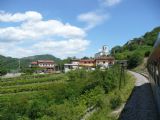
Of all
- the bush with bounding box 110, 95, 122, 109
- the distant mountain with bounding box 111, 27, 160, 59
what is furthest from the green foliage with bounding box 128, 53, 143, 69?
the bush with bounding box 110, 95, 122, 109

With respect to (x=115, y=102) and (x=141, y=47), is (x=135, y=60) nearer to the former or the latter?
(x=141, y=47)

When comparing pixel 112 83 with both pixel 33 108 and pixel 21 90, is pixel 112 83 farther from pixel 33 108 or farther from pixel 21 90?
pixel 21 90

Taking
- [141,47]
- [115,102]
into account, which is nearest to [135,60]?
[141,47]

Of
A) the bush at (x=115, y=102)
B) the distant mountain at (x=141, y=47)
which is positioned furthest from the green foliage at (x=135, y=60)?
the bush at (x=115, y=102)

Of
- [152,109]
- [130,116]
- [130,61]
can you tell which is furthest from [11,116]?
[130,61]

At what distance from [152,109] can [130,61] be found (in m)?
71.8

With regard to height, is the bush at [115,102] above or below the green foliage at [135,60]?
below

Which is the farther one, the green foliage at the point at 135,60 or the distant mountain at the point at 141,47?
the distant mountain at the point at 141,47

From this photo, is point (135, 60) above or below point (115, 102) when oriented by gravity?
above

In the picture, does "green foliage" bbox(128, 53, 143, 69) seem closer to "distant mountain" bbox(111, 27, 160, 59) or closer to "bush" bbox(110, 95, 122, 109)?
"distant mountain" bbox(111, 27, 160, 59)

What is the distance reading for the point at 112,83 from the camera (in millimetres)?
28234

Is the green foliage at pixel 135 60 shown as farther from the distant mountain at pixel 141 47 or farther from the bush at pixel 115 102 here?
the bush at pixel 115 102

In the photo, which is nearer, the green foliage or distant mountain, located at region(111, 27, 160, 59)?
the green foliage

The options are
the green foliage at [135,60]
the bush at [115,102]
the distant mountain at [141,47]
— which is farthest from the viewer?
the distant mountain at [141,47]
